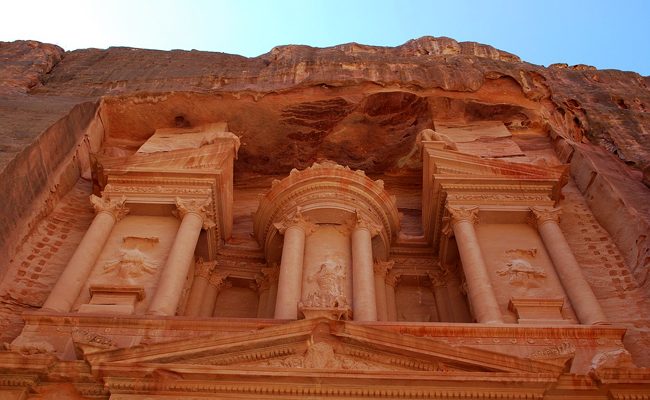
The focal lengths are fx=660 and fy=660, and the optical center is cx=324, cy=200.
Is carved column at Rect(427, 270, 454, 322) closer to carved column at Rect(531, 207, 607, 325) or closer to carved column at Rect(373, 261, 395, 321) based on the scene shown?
carved column at Rect(373, 261, 395, 321)

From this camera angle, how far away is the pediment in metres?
8.12

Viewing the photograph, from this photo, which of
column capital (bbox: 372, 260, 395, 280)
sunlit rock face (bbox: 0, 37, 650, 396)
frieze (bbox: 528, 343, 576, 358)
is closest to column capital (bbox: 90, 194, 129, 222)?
sunlit rock face (bbox: 0, 37, 650, 396)

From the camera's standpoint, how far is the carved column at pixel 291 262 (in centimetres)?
1109

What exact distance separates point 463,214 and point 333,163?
3.24m

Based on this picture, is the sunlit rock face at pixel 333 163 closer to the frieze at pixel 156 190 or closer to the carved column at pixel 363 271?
the frieze at pixel 156 190

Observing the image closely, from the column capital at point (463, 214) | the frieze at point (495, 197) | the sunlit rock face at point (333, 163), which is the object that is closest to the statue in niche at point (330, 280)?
the sunlit rock face at point (333, 163)

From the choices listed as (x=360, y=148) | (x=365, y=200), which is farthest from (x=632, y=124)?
(x=365, y=200)

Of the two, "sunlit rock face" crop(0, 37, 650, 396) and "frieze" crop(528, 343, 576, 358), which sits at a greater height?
"sunlit rock face" crop(0, 37, 650, 396)

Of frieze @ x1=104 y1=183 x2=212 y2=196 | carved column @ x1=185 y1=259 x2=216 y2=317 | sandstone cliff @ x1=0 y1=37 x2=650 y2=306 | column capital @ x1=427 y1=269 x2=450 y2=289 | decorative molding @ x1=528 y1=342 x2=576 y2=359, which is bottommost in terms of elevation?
decorative molding @ x1=528 y1=342 x2=576 y2=359

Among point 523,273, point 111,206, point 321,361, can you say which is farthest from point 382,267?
point 321,361

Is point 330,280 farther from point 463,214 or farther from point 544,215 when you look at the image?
point 544,215

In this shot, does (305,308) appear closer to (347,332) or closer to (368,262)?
(347,332)

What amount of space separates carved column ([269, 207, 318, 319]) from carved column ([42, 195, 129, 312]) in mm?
3304

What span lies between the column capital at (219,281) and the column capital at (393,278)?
3418 millimetres
